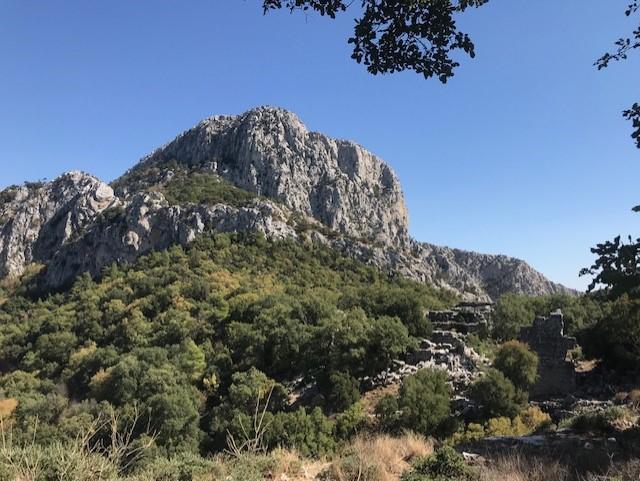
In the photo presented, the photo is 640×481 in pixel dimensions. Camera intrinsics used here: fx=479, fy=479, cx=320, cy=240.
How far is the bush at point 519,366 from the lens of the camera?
22.4 meters

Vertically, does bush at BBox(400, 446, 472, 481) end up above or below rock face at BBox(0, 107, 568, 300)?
below

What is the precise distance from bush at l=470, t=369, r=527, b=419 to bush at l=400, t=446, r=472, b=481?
48.1 feet

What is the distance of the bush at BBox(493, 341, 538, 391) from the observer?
22.4 m

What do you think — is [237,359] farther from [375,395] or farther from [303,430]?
[303,430]

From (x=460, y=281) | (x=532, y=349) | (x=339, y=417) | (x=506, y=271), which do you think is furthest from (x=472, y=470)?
(x=506, y=271)

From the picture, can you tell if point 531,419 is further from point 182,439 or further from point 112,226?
point 112,226

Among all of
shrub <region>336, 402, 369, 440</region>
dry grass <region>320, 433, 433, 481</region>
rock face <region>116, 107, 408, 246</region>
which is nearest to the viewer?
dry grass <region>320, 433, 433, 481</region>

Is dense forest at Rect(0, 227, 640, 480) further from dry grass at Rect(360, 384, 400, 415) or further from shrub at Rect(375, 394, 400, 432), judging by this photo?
dry grass at Rect(360, 384, 400, 415)

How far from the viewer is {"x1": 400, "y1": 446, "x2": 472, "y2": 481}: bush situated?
21.0 feet

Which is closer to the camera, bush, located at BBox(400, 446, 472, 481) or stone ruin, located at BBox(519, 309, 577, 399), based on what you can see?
bush, located at BBox(400, 446, 472, 481)


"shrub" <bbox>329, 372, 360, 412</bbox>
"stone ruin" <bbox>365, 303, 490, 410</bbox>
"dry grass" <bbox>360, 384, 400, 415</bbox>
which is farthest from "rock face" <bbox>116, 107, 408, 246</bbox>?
"shrub" <bbox>329, 372, 360, 412</bbox>

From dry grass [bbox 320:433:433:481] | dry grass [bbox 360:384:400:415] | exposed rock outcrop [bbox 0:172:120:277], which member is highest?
exposed rock outcrop [bbox 0:172:120:277]

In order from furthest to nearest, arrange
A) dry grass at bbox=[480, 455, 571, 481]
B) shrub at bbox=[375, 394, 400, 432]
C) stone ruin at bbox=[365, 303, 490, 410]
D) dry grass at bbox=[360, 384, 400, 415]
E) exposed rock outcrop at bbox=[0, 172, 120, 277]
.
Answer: exposed rock outcrop at bbox=[0, 172, 120, 277], stone ruin at bbox=[365, 303, 490, 410], dry grass at bbox=[360, 384, 400, 415], shrub at bbox=[375, 394, 400, 432], dry grass at bbox=[480, 455, 571, 481]

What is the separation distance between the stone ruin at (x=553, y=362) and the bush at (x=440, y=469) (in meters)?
19.9
